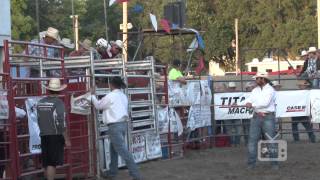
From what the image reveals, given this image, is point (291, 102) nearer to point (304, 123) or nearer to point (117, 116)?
point (304, 123)

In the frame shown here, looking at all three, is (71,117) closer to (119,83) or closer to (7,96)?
(119,83)

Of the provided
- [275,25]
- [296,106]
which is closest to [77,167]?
[296,106]

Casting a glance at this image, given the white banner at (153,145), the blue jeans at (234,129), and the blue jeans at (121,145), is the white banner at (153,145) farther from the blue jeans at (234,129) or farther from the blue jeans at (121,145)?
the blue jeans at (234,129)

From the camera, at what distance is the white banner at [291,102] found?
17609 millimetres

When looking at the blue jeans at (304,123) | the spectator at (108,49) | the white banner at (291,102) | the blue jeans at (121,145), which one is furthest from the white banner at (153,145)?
the blue jeans at (304,123)

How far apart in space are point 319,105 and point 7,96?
1000 cm

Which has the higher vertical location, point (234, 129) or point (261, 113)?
point (261, 113)

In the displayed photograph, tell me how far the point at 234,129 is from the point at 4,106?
9.07 meters

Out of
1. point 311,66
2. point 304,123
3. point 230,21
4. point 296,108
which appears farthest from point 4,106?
point 230,21

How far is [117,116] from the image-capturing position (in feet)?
37.1

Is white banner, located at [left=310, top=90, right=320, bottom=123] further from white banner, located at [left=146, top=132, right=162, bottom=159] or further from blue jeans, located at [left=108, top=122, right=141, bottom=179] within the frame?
blue jeans, located at [left=108, top=122, right=141, bottom=179]

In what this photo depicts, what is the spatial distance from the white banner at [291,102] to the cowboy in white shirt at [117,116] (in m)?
7.14

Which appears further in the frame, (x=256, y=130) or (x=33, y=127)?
(x=256, y=130)

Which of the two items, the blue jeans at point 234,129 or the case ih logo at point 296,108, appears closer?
the blue jeans at point 234,129
